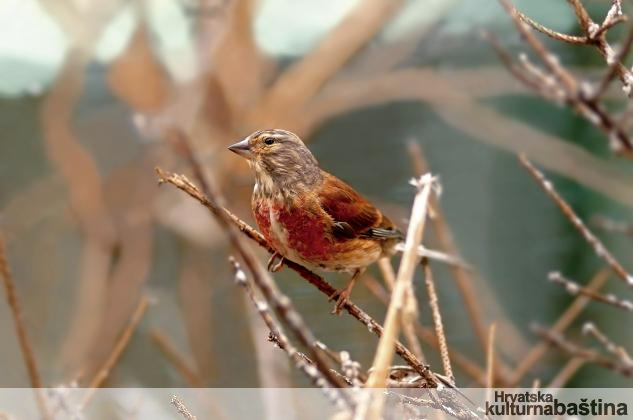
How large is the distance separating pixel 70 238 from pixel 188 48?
2.12 feet

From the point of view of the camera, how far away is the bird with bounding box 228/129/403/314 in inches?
42.4

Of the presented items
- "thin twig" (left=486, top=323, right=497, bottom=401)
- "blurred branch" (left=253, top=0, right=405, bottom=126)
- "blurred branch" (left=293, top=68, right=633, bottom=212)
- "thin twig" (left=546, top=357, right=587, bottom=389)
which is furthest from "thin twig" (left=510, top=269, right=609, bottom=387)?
"blurred branch" (left=253, top=0, right=405, bottom=126)

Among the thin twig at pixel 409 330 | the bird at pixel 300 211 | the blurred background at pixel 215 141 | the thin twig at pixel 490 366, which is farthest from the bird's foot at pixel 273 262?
the blurred background at pixel 215 141

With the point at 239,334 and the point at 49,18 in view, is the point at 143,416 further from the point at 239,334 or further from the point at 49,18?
the point at 49,18

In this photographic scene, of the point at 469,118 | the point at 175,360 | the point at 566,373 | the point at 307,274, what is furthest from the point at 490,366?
the point at 469,118

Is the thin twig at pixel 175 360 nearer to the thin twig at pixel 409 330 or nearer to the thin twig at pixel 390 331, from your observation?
the thin twig at pixel 409 330

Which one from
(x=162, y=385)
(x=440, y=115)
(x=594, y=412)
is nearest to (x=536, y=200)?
(x=440, y=115)

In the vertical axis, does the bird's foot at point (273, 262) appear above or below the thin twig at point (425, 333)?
above

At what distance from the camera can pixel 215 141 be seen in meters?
2.31

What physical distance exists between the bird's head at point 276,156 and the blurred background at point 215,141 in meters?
1.07

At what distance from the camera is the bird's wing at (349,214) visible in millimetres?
1150

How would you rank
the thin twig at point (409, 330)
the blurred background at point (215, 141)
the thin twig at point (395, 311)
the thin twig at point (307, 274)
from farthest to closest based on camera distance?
the blurred background at point (215, 141), the thin twig at point (409, 330), the thin twig at point (307, 274), the thin twig at point (395, 311)

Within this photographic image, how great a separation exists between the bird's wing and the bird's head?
0.05 metres

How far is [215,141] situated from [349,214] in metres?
1.19
